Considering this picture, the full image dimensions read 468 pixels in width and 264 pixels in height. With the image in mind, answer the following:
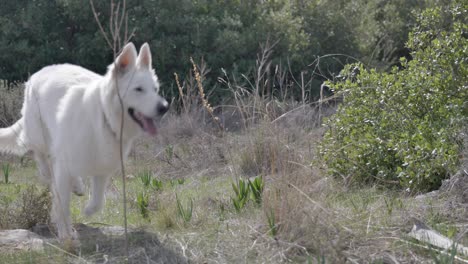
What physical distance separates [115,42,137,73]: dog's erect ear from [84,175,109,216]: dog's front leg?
0.95 meters

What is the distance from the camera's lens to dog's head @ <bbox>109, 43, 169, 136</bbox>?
17.8 feet

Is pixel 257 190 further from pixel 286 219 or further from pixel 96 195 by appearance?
pixel 96 195

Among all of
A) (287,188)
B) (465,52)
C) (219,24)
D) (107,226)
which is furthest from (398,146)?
(219,24)

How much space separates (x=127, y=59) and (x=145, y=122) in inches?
A: 20.5

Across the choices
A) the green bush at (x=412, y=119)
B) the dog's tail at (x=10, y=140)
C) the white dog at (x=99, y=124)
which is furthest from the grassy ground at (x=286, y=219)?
the dog's tail at (x=10, y=140)

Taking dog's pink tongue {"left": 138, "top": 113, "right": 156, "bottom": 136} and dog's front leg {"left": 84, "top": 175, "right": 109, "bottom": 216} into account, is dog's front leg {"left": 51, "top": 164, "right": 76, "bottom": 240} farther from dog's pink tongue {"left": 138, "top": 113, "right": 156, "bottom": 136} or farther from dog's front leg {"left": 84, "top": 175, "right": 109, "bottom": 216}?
dog's pink tongue {"left": 138, "top": 113, "right": 156, "bottom": 136}

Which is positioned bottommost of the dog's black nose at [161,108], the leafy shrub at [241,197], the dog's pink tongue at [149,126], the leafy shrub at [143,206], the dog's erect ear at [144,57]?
the leafy shrub at [143,206]

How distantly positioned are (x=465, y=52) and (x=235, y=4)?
9831 millimetres

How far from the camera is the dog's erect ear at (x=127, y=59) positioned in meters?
5.47

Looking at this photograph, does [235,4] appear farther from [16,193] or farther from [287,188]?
[287,188]

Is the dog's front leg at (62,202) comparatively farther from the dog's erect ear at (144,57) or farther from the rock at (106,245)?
the dog's erect ear at (144,57)

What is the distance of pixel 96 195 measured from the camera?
19.3ft

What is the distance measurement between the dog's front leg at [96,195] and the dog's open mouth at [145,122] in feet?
2.22

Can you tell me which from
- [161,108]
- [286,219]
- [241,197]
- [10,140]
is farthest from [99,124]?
[10,140]
